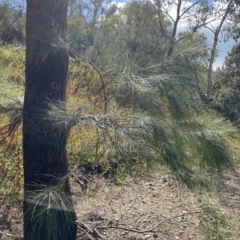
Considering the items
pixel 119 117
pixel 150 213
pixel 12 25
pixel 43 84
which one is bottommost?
pixel 150 213

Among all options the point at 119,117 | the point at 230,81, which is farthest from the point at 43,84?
the point at 230,81

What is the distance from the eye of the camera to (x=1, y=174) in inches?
195

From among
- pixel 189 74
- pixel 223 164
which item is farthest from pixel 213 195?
pixel 189 74

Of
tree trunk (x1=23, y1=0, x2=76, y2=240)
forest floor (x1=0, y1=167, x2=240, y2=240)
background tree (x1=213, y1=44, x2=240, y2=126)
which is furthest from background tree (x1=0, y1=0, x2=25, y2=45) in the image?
background tree (x1=213, y1=44, x2=240, y2=126)

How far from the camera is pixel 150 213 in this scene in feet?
15.0

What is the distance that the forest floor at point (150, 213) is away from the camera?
290cm

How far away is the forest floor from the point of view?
290cm

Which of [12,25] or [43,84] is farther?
[12,25]

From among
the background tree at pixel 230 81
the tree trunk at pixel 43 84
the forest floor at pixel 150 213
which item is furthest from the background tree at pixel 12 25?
the background tree at pixel 230 81

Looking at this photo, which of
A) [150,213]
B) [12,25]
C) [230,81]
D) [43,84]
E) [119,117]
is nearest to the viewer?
[119,117]

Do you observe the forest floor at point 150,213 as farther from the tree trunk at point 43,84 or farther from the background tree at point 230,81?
the background tree at point 230,81

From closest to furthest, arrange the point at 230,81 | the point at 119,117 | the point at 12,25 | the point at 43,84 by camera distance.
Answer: the point at 119,117
the point at 43,84
the point at 12,25
the point at 230,81

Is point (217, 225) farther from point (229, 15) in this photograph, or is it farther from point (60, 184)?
point (229, 15)

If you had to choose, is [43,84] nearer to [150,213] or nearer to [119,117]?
[119,117]
